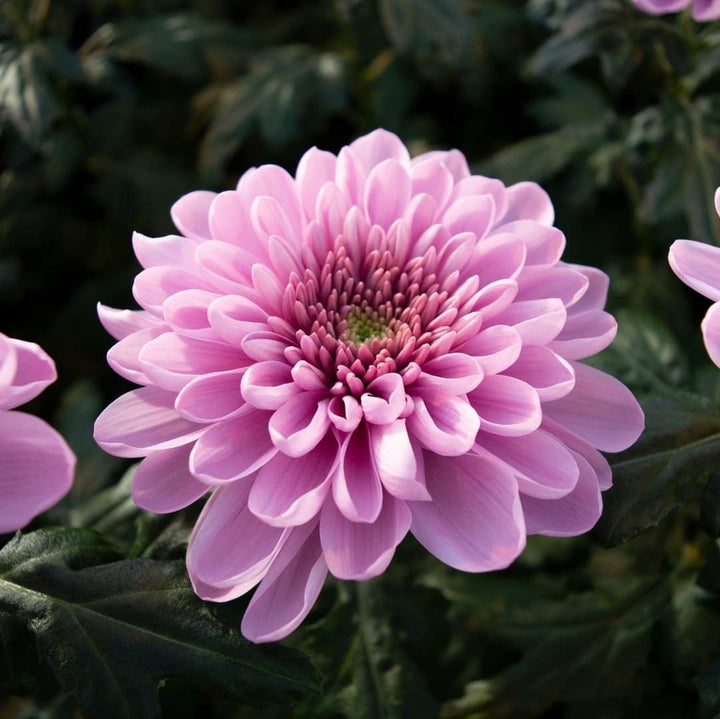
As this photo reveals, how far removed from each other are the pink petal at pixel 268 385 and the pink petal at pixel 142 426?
8 centimetres

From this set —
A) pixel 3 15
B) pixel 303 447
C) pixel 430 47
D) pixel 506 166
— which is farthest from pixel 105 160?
pixel 303 447

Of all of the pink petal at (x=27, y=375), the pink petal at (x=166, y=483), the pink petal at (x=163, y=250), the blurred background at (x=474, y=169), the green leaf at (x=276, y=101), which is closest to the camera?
the pink petal at (x=27, y=375)

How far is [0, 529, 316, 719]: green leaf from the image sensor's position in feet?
2.83

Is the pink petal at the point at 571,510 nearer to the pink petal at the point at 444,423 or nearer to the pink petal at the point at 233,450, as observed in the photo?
the pink petal at the point at 444,423

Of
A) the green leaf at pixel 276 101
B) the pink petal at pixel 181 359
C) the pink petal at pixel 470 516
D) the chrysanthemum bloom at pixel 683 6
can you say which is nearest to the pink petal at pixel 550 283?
the pink petal at pixel 470 516

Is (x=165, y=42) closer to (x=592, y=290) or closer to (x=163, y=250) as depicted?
(x=163, y=250)

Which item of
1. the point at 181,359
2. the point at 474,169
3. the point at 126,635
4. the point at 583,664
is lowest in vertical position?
the point at 583,664

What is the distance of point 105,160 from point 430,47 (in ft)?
2.47

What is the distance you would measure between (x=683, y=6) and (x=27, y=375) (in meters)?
0.98

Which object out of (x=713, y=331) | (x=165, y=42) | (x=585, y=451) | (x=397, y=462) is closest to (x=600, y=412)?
(x=585, y=451)

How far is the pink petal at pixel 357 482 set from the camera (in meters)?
0.79

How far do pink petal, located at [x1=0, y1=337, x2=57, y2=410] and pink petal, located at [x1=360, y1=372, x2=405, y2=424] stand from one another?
0.30m

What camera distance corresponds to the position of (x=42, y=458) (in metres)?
0.79

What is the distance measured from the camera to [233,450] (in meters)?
0.85
